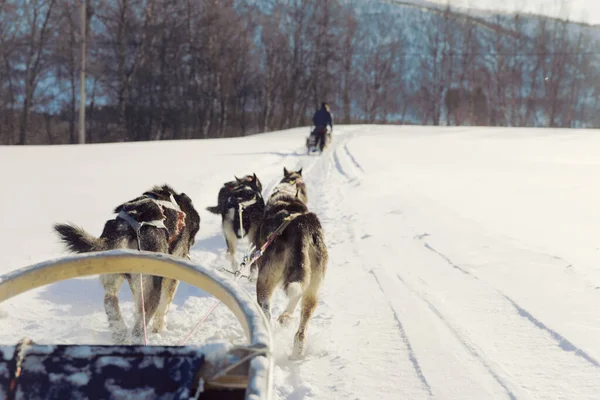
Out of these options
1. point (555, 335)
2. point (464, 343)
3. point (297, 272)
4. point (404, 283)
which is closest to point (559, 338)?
point (555, 335)

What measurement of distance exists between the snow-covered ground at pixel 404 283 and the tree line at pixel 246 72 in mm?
17377

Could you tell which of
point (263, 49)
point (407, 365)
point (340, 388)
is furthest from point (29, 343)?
point (263, 49)

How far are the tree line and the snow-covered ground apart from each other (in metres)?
17.4

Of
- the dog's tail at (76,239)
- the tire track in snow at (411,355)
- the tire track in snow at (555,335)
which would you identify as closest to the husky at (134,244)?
the dog's tail at (76,239)

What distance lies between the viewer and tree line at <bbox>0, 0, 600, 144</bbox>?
29188mm

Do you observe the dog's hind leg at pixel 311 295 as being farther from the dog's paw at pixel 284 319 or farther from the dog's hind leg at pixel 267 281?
the dog's paw at pixel 284 319

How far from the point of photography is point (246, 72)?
37812mm

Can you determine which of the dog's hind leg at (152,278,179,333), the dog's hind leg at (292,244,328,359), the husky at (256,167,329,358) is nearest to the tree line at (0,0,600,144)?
the dog's hind leg at (152,278,179,333)

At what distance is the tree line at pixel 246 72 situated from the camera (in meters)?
29.2

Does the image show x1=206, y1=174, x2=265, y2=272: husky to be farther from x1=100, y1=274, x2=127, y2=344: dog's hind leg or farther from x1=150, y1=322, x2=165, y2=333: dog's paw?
x1=100, y1=274, x2=127, y2=344: dog's hind leg

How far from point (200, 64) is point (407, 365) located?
3318cm

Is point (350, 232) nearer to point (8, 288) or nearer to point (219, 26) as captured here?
point (8, 288)

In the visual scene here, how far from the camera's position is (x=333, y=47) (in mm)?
38750

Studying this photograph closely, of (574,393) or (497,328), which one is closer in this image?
(574,393)
